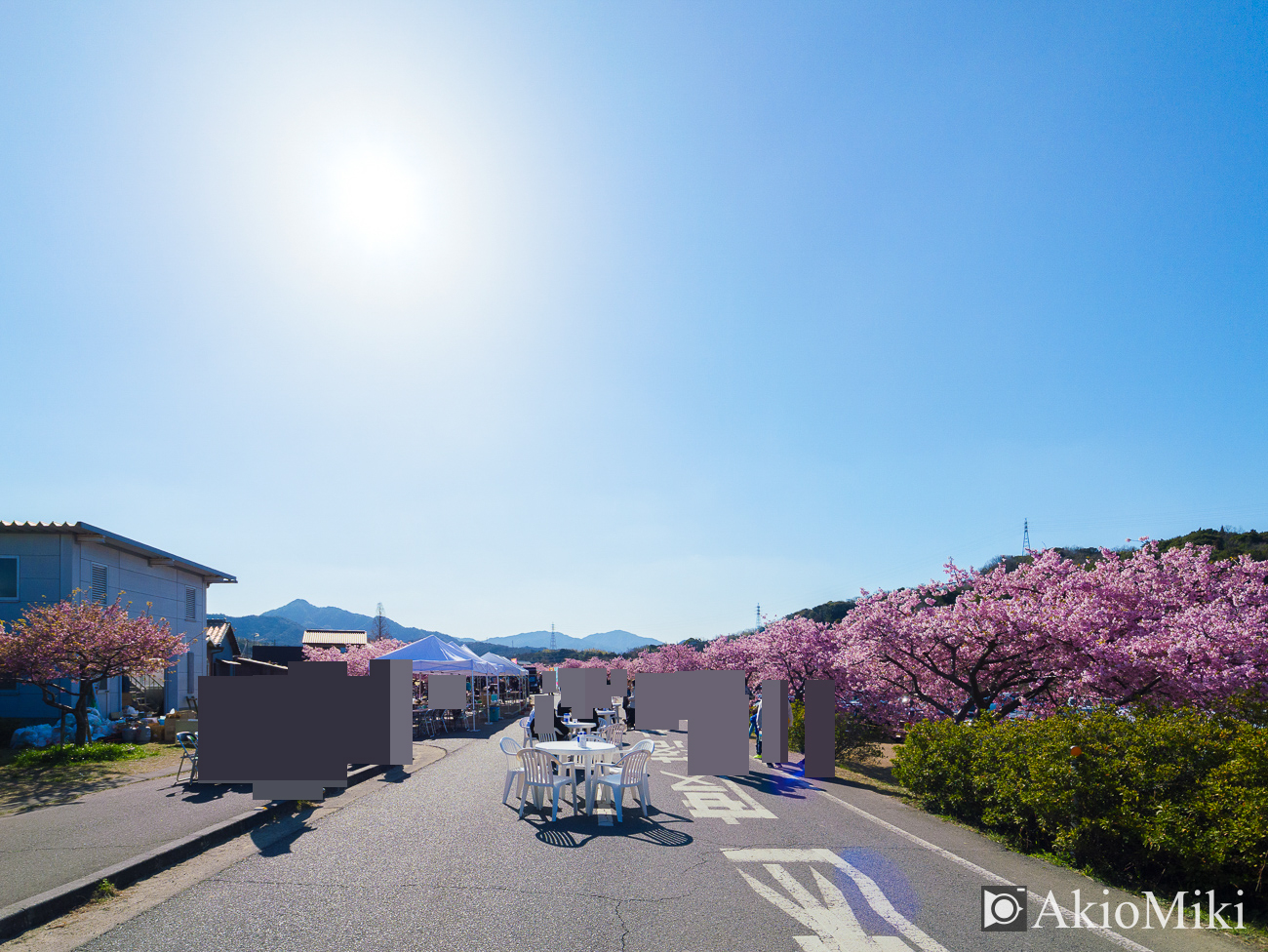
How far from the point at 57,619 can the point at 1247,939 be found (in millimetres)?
19195

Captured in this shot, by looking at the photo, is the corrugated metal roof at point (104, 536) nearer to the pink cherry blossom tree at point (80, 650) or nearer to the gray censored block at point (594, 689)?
the pink cherry blossom tree at point (80, 650)

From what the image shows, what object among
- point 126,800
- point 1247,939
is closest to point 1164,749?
point 1247,939

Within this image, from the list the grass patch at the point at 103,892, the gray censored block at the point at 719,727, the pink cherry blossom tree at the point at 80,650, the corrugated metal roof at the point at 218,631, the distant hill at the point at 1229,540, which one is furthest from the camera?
the corrugated metal roof at the point at 218,631

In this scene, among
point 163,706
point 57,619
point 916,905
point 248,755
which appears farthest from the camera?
point 163,706

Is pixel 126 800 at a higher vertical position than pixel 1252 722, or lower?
lower

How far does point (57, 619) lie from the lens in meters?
14.4

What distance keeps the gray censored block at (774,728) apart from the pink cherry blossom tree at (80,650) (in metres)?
13.9

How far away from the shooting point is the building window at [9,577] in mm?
17922

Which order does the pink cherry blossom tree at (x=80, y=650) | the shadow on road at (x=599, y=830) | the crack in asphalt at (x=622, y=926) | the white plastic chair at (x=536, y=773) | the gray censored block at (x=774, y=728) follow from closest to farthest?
the crack in asphalt at (x=622, y=926)
the shadow on road at (x=599, y=830)
the white plastic chair at (x=536, y=773)
the pink cherry blossom tree at (x=80, y=650)
the gray censored block at (x=774, y=728)

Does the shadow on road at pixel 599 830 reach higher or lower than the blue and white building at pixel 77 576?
lower

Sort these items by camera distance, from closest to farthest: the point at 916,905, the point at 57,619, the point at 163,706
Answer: the point at 916,905 < the point at 57,619 < the point at 163,706

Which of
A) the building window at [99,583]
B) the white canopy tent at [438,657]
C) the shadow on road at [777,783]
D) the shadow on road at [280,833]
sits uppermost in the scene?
the building window at [99,583]

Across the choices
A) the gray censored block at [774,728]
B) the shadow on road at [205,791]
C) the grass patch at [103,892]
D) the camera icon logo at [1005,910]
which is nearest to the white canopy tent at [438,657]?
the shadow on road at [205,791]

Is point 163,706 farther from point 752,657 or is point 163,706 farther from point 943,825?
point 943,825
